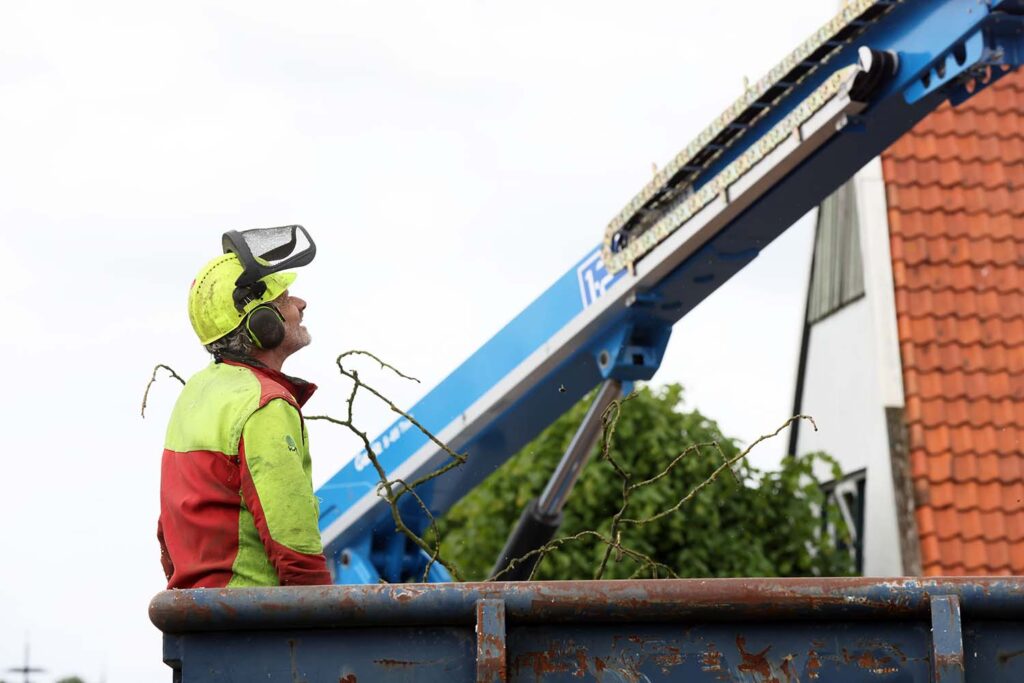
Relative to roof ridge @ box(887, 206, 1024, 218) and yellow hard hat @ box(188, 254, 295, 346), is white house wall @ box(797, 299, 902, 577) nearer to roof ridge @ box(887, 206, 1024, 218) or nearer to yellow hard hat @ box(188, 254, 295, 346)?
roof ridge @ box(887, 206, 1024, 218)

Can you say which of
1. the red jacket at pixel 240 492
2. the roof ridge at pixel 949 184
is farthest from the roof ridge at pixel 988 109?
the red jacket at pixel 240 492

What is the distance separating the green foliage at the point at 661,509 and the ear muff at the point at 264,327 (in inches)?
255

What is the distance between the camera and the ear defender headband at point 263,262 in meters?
3.80

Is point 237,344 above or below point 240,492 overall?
above

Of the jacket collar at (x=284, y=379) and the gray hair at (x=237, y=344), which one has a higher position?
the gray hair at (x=237, y=344)

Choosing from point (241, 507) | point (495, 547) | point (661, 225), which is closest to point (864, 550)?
point (495, 547)

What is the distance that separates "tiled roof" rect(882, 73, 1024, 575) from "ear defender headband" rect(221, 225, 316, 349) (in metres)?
7.04

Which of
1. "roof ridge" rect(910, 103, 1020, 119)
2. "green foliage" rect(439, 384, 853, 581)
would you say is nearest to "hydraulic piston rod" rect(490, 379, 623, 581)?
"green foliage" rect(439, 384, 853, 581)

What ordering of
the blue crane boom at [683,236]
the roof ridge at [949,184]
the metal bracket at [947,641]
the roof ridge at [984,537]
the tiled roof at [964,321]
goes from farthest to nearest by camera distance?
the roof ridge at [949,184] → the tiled roof at [964,321] → the roof ridge at [984,537] → the blue crane boom at [683,236] → the metal bracket at [947,641]

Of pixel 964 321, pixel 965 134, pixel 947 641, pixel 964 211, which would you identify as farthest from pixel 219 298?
pixel 965 134

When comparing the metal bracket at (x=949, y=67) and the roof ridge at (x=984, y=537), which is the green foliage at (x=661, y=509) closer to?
the roof ridge at (x=984, y=537)

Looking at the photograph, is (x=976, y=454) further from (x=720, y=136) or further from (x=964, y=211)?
(x=720, y=136)

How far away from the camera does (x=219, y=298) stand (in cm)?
382

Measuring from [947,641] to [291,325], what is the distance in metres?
1.87
